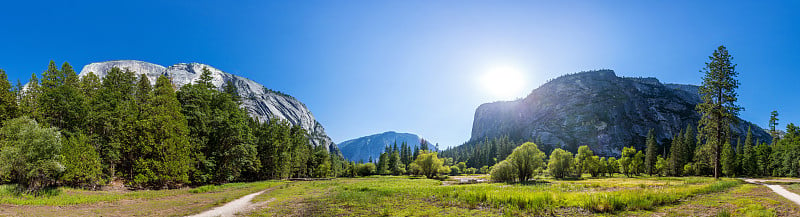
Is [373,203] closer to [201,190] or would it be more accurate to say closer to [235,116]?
[201,190]

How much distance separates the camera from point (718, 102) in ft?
111

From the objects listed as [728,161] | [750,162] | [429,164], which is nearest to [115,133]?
[429,164]

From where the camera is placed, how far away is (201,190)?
1183 inches

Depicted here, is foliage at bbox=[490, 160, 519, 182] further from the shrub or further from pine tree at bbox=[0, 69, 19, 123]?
pine tree at bbox=[0, 69, 19, 123]

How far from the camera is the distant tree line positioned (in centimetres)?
2411

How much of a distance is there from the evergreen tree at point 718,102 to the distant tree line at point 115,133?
61293 millimetres

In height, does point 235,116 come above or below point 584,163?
above

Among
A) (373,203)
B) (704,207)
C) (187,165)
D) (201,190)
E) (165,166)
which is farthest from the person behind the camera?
(187,165)

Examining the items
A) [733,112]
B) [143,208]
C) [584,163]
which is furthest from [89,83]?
[584,163]

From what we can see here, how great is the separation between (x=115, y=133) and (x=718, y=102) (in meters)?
69.6

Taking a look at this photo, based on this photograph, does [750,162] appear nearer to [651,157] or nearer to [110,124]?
[651,157]

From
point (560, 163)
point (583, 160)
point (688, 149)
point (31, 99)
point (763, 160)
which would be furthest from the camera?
point (688, 149)

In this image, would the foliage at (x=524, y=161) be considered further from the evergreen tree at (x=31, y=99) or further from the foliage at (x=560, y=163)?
the evergreen tree at (x=31, y=99)

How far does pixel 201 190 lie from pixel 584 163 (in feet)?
270
